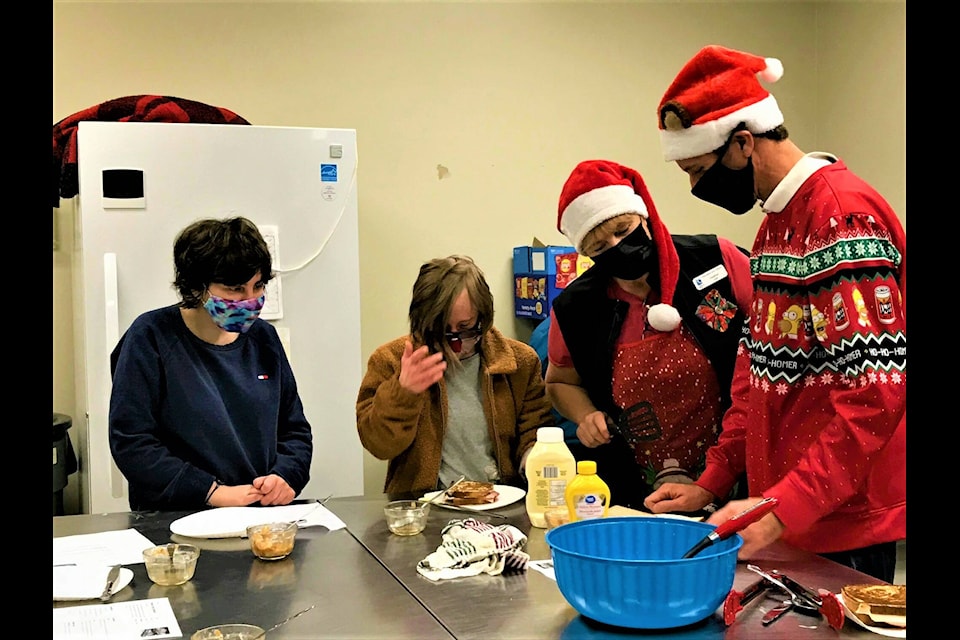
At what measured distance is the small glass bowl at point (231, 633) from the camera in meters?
1.27

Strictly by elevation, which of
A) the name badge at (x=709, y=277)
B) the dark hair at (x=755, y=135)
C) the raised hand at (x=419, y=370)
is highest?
the dark hair at (x=755, y=135)

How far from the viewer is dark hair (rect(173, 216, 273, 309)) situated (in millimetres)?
2195

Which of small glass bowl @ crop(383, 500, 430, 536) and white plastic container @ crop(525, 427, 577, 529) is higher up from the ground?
white plastic container @ crop(525, 427, 577, 529)

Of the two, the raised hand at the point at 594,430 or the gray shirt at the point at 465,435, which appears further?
the gray shirt at the point at 465,435

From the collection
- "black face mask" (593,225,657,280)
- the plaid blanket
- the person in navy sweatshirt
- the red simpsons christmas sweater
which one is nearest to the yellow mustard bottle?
the red simpsons christmas sweater

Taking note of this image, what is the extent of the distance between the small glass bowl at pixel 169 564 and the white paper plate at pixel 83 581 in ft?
0.17

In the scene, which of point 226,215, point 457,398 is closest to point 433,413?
point 457,398

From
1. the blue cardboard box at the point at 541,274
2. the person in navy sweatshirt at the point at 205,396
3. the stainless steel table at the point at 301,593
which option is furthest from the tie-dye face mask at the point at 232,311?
the blue cardboard box at the point at 541,274

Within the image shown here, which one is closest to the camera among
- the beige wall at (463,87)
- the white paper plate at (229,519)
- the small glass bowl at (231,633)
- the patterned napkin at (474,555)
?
the small glass bowl at (231,633)

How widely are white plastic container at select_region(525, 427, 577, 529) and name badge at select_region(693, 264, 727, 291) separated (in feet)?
1.86

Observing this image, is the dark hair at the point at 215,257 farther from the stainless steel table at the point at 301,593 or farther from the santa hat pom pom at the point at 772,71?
A: the santa hat pom pom at the point at 772,71

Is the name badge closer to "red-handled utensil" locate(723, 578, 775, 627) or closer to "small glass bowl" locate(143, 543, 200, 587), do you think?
"red-handled utensil" locate(723, 578, 775, 627)

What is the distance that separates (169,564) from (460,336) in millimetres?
1112
